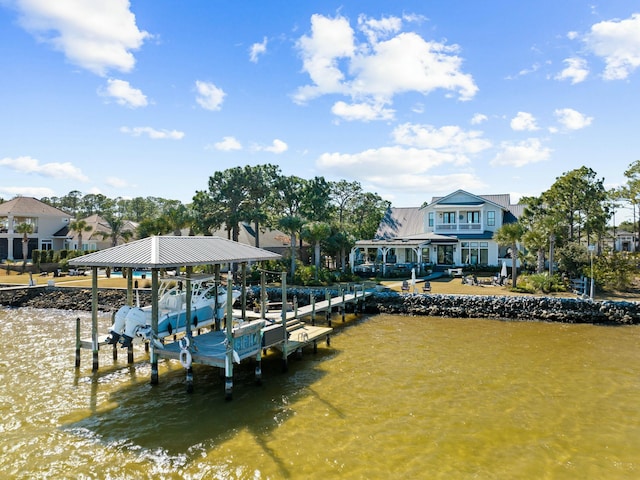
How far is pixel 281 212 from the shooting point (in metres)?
50.2

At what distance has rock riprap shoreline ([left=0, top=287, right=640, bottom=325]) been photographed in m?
24.6

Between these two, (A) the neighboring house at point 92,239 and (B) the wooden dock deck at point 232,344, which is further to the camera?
(A) the neighboring house at point 92,239

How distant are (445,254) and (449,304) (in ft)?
54.3

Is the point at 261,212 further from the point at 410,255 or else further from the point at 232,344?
the point at 232,344

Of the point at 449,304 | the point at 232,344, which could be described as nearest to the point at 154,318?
the point at 232,344

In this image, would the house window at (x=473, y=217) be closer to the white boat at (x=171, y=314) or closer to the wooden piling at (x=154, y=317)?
the white boat at (x=171, y=314)

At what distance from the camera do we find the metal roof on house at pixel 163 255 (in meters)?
12.8

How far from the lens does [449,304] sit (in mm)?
27453

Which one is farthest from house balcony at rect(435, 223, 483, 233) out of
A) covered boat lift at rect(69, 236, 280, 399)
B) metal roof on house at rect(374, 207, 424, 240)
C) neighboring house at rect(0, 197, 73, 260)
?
neighboring house at rect(0, 197, 73, 260)

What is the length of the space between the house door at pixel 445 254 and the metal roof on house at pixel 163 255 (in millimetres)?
29826

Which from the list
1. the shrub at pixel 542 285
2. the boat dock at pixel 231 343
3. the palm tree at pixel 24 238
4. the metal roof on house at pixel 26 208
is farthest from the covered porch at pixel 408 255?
the metal roof on house at pixel 26 208

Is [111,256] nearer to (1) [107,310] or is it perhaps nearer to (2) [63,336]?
(2) [63,336]

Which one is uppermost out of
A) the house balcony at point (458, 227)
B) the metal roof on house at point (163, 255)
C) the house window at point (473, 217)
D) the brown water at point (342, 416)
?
the house window at point (473, 217)

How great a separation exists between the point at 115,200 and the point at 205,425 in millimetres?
108229
